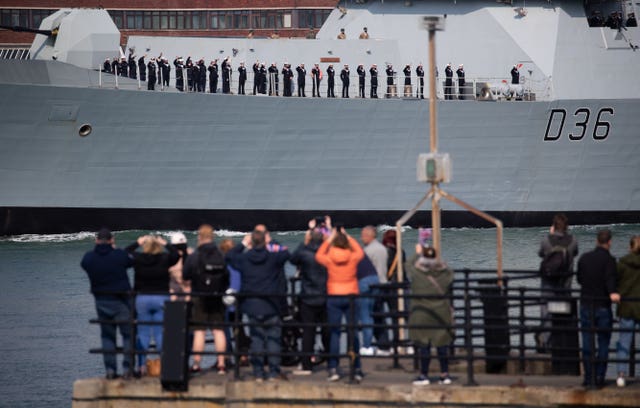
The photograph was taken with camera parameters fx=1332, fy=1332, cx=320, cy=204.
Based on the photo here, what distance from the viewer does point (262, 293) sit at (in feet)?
41.3

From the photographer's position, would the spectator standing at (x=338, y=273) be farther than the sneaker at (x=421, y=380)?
Yes

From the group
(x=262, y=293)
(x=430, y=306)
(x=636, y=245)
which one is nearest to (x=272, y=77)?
(x=262, y=293)

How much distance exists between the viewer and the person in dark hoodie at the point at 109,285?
12930mm

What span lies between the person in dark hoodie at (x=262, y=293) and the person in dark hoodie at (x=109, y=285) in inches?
45.1

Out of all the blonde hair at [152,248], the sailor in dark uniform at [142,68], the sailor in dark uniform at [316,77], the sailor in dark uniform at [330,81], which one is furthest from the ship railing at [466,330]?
the sailor in dark uniform at [142,68]

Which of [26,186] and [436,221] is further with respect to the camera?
[26,186]

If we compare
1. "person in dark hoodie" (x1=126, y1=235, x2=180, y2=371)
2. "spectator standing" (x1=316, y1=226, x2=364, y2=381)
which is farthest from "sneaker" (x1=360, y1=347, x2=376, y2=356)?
"person in dark hoodie" (x1=126, y1=235, x2=180, y2=371)

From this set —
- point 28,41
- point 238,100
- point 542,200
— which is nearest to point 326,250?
point 238,100

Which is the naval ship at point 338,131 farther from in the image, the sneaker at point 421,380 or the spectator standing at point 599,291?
the sneaker at point 421,380

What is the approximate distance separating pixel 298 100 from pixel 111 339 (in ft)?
75.8

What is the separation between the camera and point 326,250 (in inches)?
505

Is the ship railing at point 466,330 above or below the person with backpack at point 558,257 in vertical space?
below

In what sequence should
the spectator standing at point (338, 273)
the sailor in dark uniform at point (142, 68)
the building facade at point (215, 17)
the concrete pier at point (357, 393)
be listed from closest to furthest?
the concrete pier at point (357, 393) < the spectator standing at point (338, 273) < the sailor in dark uniform at point (142, 68) < the building facade at point (215, 17)

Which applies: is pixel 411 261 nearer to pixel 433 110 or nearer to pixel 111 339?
pixel 433 110
